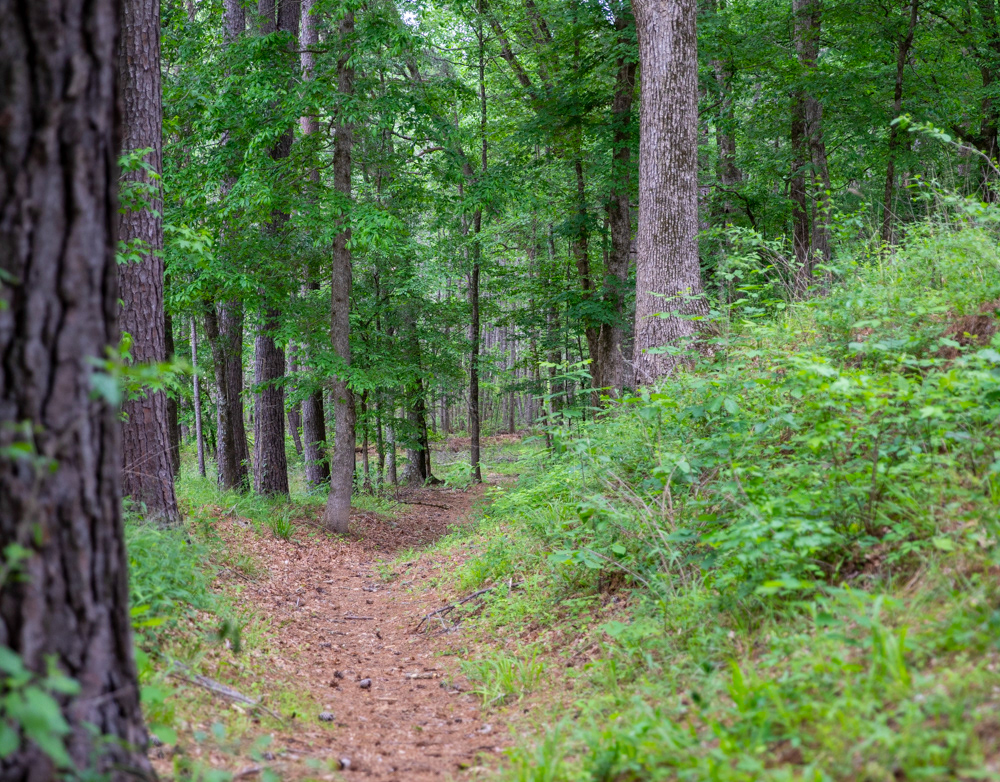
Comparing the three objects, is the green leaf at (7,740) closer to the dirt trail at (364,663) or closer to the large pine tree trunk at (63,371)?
the large pine tree trunk at (63,371)

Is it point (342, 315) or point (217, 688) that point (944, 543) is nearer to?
point (217, 688)

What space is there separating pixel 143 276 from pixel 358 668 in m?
4.30

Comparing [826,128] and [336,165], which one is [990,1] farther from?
[336,165]

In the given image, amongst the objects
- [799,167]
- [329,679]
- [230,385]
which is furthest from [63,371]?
[799,167]

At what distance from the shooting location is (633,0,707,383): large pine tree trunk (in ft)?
25.1

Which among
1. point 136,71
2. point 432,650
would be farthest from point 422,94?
point 432,650

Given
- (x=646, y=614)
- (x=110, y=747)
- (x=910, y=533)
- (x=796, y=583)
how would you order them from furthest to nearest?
(x=646, y=614) < (x=910, y=533) < (x=796, y=583) < (x=110, y=747)

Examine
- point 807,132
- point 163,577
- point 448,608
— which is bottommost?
point 448,608

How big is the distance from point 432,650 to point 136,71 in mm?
6138

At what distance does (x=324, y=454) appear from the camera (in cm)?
1530

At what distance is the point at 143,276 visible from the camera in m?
6.55

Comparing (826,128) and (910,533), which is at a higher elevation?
(826,128)

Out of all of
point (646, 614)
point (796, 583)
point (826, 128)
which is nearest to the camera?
point (796, 583)

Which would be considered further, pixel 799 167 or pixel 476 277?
pixel 476 277
